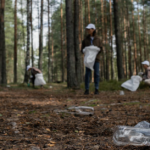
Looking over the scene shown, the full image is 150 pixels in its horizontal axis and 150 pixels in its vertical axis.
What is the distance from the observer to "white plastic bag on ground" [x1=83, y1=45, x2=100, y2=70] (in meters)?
6.41

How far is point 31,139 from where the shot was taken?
2180 millimetres

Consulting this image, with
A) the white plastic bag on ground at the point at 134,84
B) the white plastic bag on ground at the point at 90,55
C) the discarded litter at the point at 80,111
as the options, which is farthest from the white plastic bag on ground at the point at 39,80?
the discarded litter at the point at 80,111

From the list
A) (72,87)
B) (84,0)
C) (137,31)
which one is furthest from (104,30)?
(72,87)

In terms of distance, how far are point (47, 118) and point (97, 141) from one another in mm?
1338

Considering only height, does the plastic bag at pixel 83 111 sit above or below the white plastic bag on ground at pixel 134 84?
below

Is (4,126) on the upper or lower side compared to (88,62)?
lower

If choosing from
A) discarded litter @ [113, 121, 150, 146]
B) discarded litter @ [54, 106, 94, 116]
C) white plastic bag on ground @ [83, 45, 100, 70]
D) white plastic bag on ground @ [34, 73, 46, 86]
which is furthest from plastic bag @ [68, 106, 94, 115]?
white plastic bag on ground @ [34, 73, 46, 86]

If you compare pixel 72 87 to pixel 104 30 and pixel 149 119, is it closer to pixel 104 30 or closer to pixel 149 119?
pixel 149 119

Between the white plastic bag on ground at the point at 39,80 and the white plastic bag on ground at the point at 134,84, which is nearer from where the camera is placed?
the white plastic bag on ground at the point at 134,84

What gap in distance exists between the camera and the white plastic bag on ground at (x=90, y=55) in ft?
21.0

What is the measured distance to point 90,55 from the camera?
21.2 feet

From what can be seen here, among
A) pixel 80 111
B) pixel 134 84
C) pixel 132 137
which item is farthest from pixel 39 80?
pixel 132 137

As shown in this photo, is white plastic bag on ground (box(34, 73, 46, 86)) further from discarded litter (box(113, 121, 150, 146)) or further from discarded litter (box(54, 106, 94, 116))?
discarded litter (box(113, 121, 150, 146))

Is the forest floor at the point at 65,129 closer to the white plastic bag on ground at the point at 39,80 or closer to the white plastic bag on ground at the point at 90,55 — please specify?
the white plastic bag on ground at the point at 90,55
